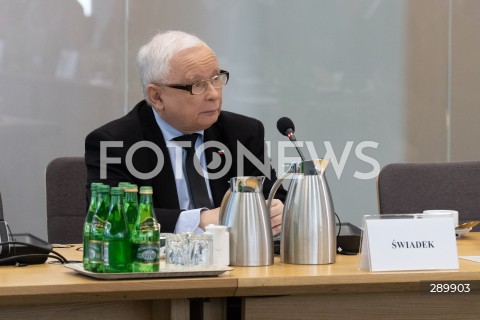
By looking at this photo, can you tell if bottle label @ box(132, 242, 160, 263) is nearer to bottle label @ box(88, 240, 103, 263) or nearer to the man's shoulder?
bottle label @ box(88, 240, 103, 263)

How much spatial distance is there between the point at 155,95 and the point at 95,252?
123 centimetres

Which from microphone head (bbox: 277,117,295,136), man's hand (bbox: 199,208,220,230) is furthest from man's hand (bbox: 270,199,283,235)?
microphone head (bbox: 277,117,295,136)

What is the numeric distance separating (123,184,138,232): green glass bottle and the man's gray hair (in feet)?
3.59

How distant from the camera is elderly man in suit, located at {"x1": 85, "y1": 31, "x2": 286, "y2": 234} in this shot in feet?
9.30

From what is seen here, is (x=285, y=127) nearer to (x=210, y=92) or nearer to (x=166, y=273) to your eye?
(x=166, y=273)

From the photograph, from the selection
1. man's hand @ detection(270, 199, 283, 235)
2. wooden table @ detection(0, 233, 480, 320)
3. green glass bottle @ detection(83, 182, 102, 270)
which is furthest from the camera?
man's hand @ detection(270, 199, 283, 235)

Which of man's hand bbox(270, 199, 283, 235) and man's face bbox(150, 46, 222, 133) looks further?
man's face bbox(150, 46, 222, 133)

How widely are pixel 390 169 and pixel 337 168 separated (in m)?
1.37

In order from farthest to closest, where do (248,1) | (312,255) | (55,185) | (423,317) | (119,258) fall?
(248,1) < (55,185) < (312,255) < (423,317) < (119,258)

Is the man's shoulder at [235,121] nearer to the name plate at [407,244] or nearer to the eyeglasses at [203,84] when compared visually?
the eyeglasses at [203,84]

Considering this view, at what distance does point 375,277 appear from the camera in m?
1.88

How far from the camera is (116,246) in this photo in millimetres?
1788

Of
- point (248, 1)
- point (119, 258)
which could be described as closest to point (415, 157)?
point (248, 1)

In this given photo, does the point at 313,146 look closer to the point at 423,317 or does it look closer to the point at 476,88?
the point at 476,88
